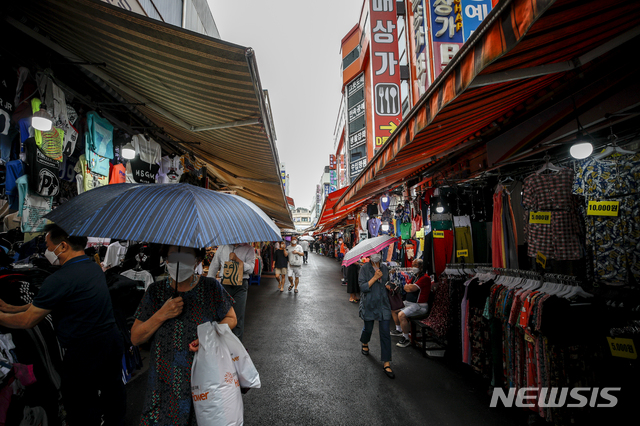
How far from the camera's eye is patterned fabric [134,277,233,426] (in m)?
1.69

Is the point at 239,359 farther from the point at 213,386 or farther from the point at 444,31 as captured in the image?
the point at 444,31

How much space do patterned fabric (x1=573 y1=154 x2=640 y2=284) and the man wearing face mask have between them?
4.31 metres

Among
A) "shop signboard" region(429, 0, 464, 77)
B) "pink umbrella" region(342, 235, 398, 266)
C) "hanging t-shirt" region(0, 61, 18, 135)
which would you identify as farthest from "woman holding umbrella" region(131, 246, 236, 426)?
"shop signboard" region(429, 0, 464, 77)

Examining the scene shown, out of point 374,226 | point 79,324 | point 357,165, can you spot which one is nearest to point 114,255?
point 79,324

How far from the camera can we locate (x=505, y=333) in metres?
3.00

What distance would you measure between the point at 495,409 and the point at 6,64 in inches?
224

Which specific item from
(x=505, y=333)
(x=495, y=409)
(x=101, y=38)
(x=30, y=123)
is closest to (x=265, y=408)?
(x=495, y=409)

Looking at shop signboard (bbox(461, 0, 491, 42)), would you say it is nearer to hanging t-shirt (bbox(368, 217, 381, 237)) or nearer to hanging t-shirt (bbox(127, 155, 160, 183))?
hanging t-shirt (bbox(368, 217, 381, 237))

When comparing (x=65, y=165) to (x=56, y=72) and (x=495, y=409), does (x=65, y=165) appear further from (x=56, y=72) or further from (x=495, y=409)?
(x=495, y=409)

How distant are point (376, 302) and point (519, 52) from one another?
11.4ft

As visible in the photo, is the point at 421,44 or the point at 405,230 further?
the point at 421,44

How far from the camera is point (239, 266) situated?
4.40 metres

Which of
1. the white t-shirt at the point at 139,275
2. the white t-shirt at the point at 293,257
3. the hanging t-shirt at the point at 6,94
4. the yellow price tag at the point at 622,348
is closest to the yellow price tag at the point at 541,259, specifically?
the yellow price tag at the point at 622,348

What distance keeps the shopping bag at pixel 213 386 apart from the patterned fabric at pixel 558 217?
300 cm
